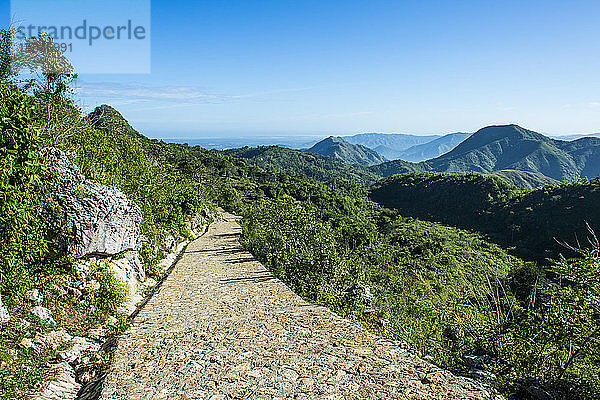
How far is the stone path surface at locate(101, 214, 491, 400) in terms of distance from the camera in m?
5.23

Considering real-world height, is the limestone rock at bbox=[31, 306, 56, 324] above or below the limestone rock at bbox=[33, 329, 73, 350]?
above

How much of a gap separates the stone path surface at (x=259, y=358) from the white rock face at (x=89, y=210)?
6.76ft

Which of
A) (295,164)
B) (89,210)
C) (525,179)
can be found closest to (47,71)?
(89,210)

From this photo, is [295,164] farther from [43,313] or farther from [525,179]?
[43,313]

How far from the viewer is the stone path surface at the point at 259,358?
17.2 ft

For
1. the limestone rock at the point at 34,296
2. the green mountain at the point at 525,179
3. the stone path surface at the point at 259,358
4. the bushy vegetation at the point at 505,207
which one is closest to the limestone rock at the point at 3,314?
the limestone rock at the point at 34,296

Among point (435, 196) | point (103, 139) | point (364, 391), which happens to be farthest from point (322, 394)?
point (435, 196)

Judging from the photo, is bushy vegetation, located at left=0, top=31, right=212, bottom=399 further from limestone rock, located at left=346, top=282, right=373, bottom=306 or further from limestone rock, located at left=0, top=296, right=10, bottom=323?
limestone rock, located at left=346, top=282, right=373, bottom=306

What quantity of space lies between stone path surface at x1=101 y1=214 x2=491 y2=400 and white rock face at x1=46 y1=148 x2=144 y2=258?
2.06 meters

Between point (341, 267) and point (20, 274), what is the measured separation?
7745 mm

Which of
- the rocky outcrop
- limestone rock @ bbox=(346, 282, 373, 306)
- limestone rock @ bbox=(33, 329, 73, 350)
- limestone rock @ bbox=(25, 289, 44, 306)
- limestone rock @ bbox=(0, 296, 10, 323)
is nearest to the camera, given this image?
limestone rock @ bbox=(0, 296, 10, 323)

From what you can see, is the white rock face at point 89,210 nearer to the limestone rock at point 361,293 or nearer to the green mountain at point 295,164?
the limestone rock at point 361,293

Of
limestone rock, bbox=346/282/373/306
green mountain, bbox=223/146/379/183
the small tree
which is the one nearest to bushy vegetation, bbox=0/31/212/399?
the small tree

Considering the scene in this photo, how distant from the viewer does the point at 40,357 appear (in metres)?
5.37
